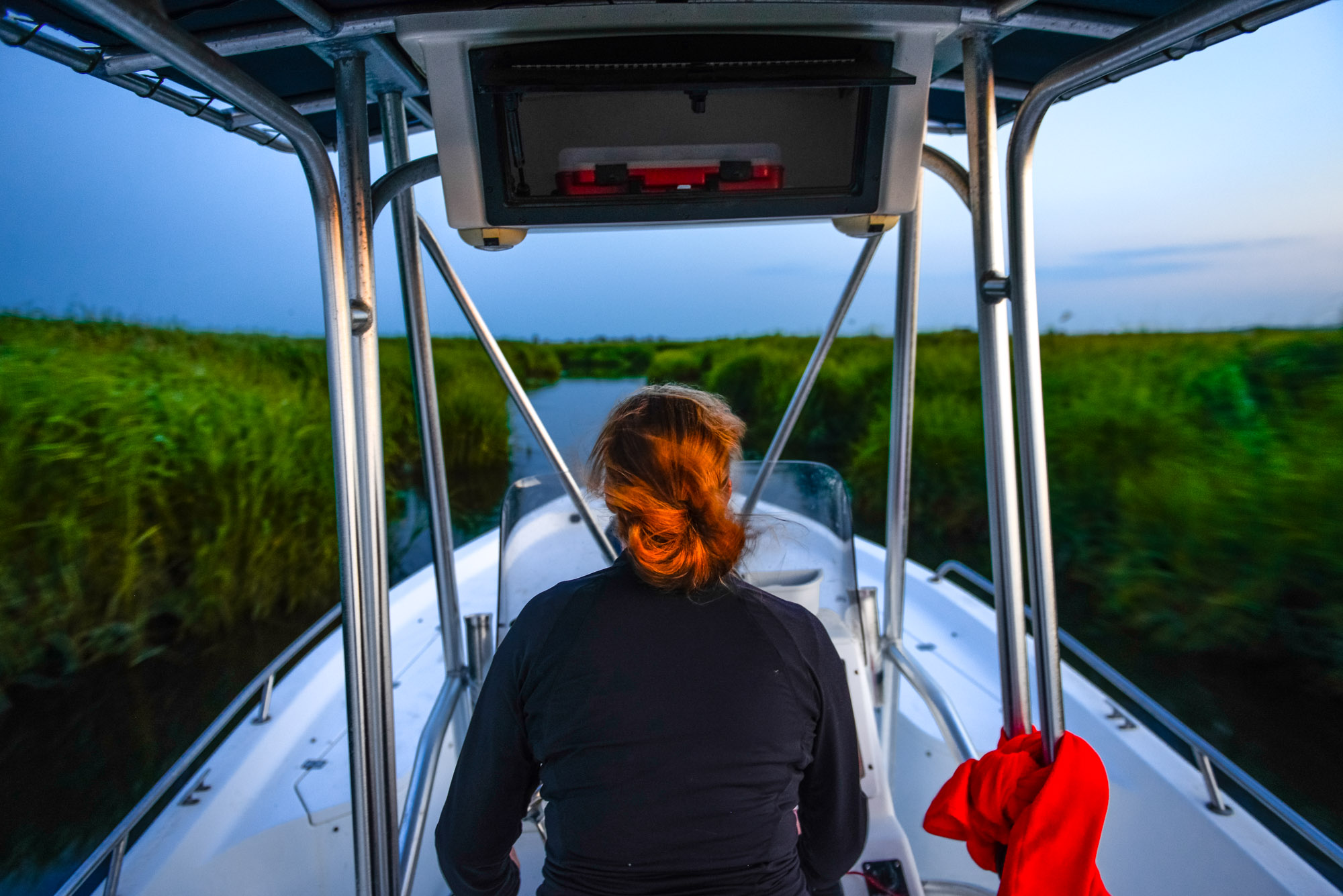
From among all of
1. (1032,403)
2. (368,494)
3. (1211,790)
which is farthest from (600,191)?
(1211,790)

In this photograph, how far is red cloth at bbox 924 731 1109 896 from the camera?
2.84 ft

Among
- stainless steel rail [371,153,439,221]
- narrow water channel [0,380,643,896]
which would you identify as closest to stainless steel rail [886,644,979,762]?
stainless steel rail [371,153,439,221]

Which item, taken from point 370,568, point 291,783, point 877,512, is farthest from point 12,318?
point 877,512

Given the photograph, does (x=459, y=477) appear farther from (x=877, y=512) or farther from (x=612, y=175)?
(x=612, y=175)

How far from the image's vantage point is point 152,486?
5.11 m

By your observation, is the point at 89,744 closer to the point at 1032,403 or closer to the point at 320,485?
the point at 320,485

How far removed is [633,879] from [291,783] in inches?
51.1

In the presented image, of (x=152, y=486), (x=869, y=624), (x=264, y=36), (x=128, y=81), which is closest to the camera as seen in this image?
(x=264, y=36)

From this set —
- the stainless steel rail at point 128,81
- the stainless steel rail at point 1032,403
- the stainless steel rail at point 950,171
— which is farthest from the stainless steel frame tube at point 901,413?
the stainless steel rail at point 128,81

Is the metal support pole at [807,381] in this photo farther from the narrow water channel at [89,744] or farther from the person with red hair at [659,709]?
the narrow water channel at [89,744]

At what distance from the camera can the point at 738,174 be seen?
0.93 meters

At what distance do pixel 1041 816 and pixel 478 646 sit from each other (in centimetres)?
110

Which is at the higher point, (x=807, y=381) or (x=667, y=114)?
(x=667, y=114)

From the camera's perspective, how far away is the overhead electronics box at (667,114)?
0.80 metres
